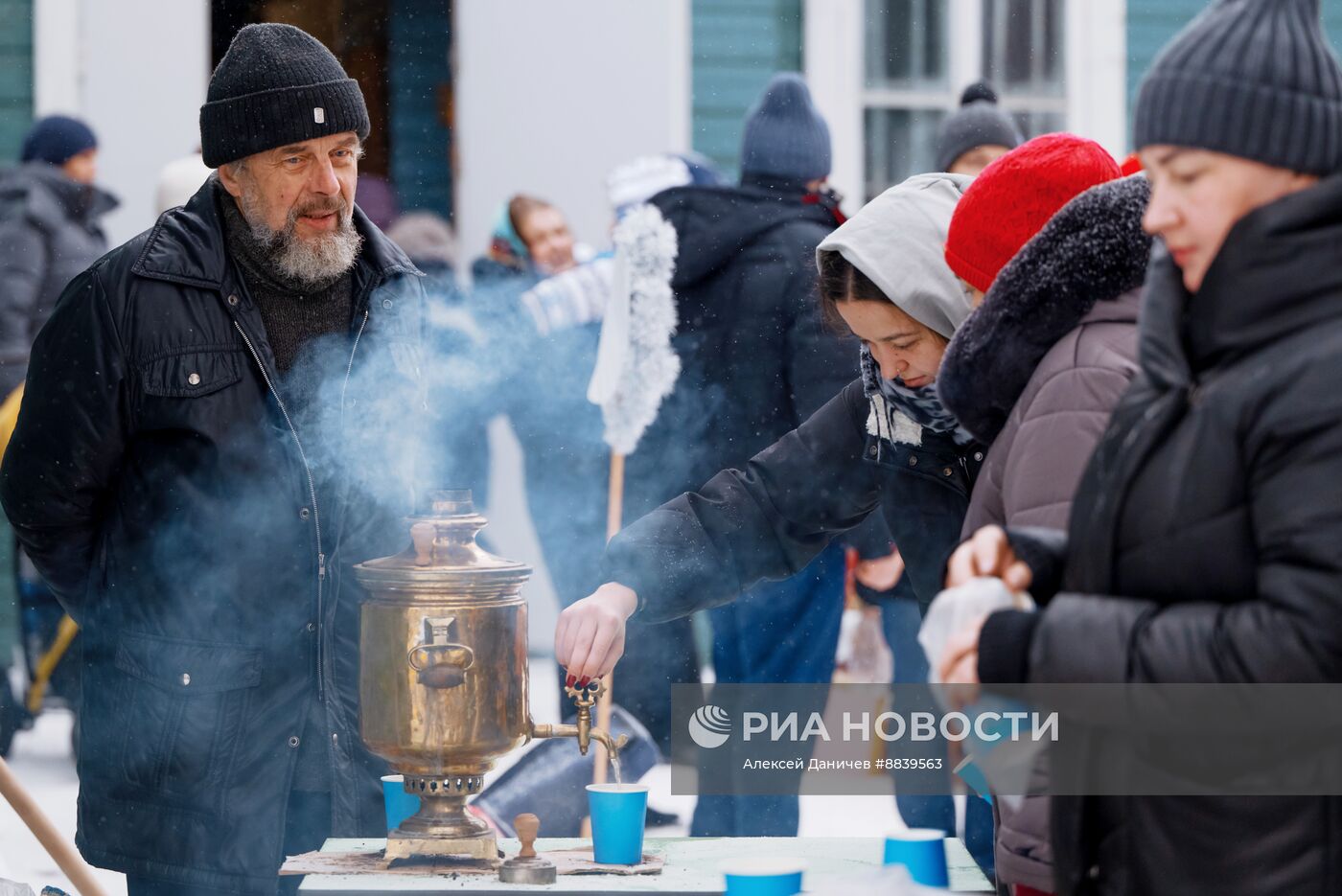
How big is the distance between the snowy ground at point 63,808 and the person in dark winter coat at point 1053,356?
3377mm

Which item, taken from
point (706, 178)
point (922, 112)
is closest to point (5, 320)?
point (706, 178)

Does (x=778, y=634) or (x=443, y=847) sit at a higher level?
(x=443, y=847)

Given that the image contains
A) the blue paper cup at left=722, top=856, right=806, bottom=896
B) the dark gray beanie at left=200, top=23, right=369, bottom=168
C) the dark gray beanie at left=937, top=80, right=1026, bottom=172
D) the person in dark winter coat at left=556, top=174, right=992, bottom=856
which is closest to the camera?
the blue paper cup at left=722, top=856, right=806, bottom=896

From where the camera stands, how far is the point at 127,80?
848 centimetres

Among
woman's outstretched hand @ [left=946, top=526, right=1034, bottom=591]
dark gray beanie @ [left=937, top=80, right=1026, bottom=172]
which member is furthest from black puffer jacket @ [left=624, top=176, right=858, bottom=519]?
woman's outstretched hand @ [left=946, top=526, right=1034, bottom=591]

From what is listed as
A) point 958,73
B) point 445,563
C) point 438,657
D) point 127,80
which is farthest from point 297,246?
point 958,73

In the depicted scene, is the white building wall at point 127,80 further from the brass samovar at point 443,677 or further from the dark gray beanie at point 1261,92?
the dark gray beanie at point 1261,92

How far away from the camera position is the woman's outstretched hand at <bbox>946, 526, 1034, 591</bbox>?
2.06 meters

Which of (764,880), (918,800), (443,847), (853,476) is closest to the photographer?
(764,880)

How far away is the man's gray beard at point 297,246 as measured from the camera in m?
3.52

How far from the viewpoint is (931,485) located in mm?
3160

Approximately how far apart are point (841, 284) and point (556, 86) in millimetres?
5998

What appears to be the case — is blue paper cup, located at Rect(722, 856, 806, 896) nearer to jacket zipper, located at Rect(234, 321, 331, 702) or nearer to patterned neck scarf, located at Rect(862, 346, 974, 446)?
patterned neck scarf, located at Rect(862, 346, 974, 446)

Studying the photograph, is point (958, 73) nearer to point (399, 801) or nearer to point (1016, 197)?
point (1016, 197)
